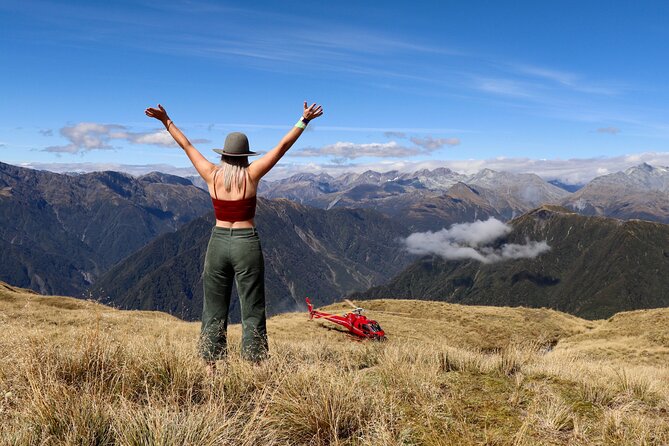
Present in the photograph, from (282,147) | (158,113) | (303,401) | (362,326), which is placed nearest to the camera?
(303,401)

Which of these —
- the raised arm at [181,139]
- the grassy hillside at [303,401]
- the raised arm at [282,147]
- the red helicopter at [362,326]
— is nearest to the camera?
the grassy hillside at [303,401]

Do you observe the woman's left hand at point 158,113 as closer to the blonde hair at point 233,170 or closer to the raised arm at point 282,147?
the blonde hair at point 233,170

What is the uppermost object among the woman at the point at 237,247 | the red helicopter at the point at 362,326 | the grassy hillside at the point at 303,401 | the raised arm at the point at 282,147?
the raised arm at the point at 282,147

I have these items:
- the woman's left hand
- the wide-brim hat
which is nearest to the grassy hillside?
the wide-brim hat

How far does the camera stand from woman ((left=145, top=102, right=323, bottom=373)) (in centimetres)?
673

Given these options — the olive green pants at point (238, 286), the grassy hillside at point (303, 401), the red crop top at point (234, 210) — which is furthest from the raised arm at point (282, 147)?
the grassy hillside at point (303, 401)

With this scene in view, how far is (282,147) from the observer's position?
655 centimetres

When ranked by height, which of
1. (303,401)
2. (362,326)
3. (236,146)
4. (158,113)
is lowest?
(362,326)

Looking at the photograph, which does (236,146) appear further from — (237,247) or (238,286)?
(238,286)

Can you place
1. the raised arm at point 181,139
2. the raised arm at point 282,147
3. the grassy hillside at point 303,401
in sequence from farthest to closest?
the raised arm at point 181,139 → the raised arm at point 282,147 → the grassy hillside at point 303,401

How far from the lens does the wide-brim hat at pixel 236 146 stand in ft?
22.6

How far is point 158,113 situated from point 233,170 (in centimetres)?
170

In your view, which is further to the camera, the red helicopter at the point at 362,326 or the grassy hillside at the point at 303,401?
the red helicopter at the point at 362,326

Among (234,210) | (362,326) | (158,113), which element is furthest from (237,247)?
(362,326)
